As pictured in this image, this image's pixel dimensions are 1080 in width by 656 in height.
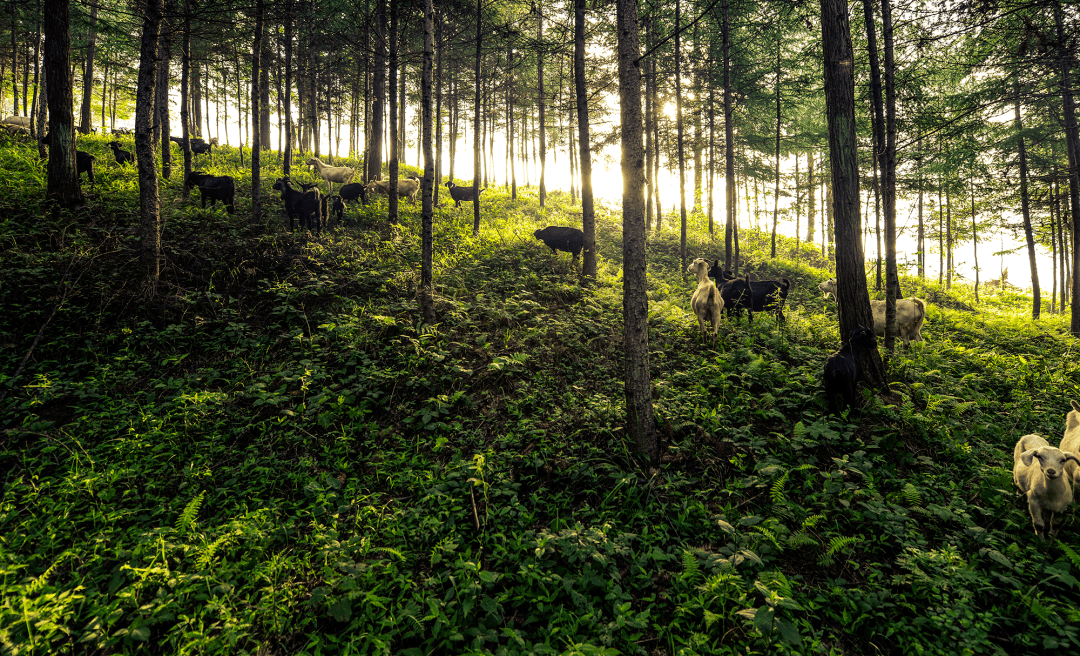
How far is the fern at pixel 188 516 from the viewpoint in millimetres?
4477

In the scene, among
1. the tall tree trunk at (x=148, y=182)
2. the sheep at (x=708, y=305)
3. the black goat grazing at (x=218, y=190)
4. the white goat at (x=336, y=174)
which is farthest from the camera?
the white goat at (x=336, y=174)

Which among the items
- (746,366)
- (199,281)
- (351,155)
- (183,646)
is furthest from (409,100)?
(183,646)

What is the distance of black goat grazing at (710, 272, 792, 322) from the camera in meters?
10.7

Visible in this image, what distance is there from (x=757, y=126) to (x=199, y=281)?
30.1 m

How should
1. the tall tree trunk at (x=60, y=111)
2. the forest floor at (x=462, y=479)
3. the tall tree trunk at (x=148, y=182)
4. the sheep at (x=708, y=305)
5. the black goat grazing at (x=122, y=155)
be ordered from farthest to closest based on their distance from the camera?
the black goat grazing at (x=122, y=155) → the tall tree trunk at (x=60, y=111) → the sheep at (x=708, y=305) → the tall tree trunk at (x=148, y=182) → the forest floor at (x=462, y=479)

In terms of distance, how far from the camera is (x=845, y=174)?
6926 mm

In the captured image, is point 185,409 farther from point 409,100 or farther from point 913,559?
point 409,100

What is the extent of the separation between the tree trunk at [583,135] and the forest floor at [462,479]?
159 inches

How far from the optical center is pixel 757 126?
26.2 meters

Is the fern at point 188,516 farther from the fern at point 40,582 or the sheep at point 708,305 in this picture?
the sheep at point 708,305

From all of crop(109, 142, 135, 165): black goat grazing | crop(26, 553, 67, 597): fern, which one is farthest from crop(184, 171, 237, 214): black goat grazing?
crop(26, 553, 67, 597): fern

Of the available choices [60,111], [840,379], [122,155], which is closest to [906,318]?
[840,379]

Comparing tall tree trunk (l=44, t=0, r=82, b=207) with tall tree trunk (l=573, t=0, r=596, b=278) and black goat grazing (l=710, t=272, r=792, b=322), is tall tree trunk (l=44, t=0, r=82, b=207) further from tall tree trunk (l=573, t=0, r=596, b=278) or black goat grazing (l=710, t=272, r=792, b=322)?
black goat grazing (l=710, t=272, r=792, b=322)

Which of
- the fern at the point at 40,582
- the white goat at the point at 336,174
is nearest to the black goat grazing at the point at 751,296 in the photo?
the fern at the point at 40,582
